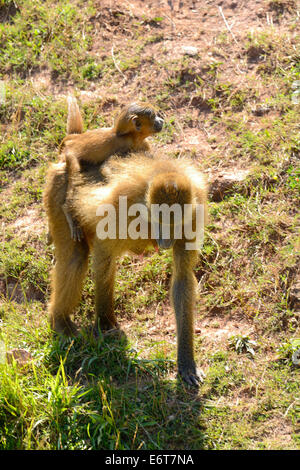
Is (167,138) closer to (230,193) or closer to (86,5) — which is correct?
(230,193)

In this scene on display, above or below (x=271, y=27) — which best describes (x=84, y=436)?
below

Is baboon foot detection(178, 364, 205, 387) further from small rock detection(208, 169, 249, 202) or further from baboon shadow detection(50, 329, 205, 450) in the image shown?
small rock detection(208, 169, 249, 202)

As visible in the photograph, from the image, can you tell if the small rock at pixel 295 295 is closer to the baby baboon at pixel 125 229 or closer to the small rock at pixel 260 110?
the baby baboon at pixel 125 229

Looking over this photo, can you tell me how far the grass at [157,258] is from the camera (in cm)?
419

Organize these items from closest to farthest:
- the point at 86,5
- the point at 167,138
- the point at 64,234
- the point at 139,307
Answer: the point at 64,234 → the point at 139,307 → the point at 167,138 → the point at 86,5

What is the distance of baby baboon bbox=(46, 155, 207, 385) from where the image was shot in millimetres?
4262

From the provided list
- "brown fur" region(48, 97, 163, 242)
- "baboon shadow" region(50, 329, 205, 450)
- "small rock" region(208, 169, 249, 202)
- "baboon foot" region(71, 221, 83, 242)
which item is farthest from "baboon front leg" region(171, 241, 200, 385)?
"small rock" region(208, 169, 249, 202)

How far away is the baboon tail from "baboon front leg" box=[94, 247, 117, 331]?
1.51m

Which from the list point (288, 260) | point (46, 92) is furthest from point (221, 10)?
point (288, 260)

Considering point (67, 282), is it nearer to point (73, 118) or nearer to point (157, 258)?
point (157, 258)

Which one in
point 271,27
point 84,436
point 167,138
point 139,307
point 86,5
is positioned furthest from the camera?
point 86,5

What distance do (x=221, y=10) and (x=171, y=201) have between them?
4363 millimetres

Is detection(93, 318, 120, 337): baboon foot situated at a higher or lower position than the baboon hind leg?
lower

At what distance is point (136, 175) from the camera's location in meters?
4.51
